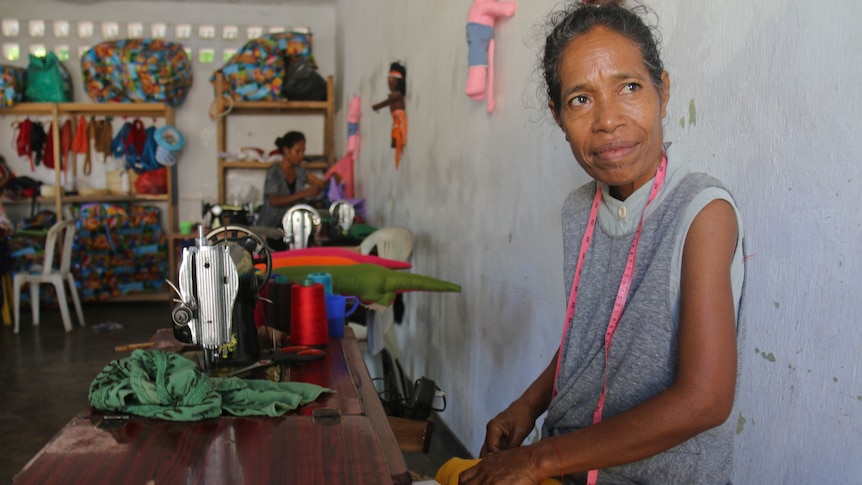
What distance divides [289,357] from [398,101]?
2.91 m

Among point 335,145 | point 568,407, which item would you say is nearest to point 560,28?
point 568,407

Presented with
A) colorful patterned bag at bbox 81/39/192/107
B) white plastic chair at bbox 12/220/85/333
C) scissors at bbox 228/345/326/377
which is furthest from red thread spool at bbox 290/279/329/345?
colorful patterned bag at bbox 81/39/192/107

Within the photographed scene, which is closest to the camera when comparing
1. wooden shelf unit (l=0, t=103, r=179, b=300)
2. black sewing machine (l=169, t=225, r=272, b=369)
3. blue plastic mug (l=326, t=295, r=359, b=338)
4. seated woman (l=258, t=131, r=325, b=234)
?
black sewing machine (l=169, t=225, r=272, b=369)

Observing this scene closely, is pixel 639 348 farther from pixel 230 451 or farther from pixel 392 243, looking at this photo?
pixel 392 243

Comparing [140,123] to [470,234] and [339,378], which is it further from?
[339,378]

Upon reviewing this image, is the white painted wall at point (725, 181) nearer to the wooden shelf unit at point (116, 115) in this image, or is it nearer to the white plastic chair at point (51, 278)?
the white plastic chair at point (51, 278)

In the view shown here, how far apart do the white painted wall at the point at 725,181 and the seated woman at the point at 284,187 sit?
120 centimetres

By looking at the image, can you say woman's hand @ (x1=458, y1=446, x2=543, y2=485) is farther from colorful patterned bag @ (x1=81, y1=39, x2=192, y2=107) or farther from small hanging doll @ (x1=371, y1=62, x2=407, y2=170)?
colorful patterned bag @ (x1=81, y1=39, x2=192, y2=107)

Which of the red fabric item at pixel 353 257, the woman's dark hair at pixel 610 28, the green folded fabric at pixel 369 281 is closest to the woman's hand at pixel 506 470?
the woman's dark hair at pixel 610 28

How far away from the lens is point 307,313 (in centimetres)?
183

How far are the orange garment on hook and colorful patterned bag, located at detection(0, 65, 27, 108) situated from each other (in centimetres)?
→ 450

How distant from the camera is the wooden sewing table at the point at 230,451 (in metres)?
1.02

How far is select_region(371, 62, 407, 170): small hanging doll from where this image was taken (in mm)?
4242

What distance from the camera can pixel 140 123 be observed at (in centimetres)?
746
